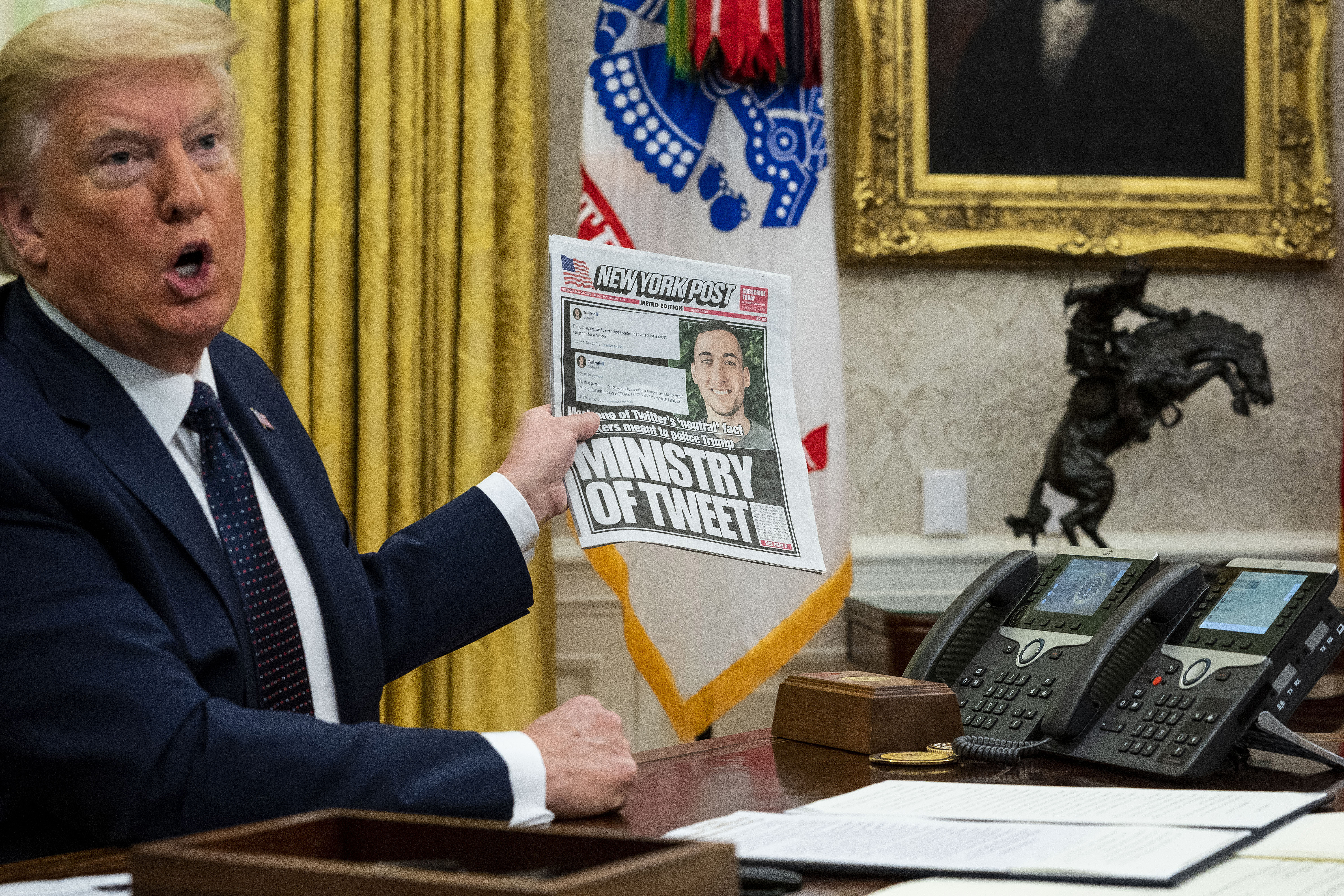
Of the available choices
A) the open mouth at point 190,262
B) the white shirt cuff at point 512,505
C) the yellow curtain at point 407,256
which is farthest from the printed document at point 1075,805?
the yellow curtain at point 407,256

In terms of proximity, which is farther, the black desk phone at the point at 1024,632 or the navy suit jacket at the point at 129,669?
the black desk phone at the point at 1024,632

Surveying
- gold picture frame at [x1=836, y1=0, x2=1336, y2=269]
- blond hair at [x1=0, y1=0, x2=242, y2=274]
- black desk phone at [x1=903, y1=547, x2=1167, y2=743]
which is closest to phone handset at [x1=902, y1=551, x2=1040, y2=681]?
black desk phone at [x1=903, y1=547, x2=1167, y2=743]

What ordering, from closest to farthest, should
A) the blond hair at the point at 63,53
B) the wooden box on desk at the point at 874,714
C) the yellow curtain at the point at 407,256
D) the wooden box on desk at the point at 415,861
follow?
the wooden box on desk at the point at 415,861 < the blond hair at the point at 63,53 < the wooden box on desk at the point at 874,714 < the yellow curtain at the point at 407,256

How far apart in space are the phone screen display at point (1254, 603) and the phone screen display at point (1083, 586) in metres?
0.11

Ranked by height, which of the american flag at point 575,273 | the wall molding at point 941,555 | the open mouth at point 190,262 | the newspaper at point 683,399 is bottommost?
the wall molding at point 941,555

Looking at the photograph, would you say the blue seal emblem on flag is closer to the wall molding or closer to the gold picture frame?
the gold picture frame

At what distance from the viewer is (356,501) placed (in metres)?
2.79

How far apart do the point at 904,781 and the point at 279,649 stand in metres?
0.58

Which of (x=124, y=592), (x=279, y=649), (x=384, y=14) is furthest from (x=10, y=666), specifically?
(x=384, y=14)

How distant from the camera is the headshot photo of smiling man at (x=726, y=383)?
140 centimetres

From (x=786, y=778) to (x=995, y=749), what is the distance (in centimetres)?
22

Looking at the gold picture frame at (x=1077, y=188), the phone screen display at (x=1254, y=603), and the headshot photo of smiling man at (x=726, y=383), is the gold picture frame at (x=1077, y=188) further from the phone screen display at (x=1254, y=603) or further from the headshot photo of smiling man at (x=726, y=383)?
the phone screen display at (x=1254, y=603)

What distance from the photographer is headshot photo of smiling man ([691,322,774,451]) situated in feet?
4.59

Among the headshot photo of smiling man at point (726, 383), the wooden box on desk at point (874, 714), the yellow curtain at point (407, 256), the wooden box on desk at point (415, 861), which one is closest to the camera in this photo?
the wooden box on desk at point (415, 861)
